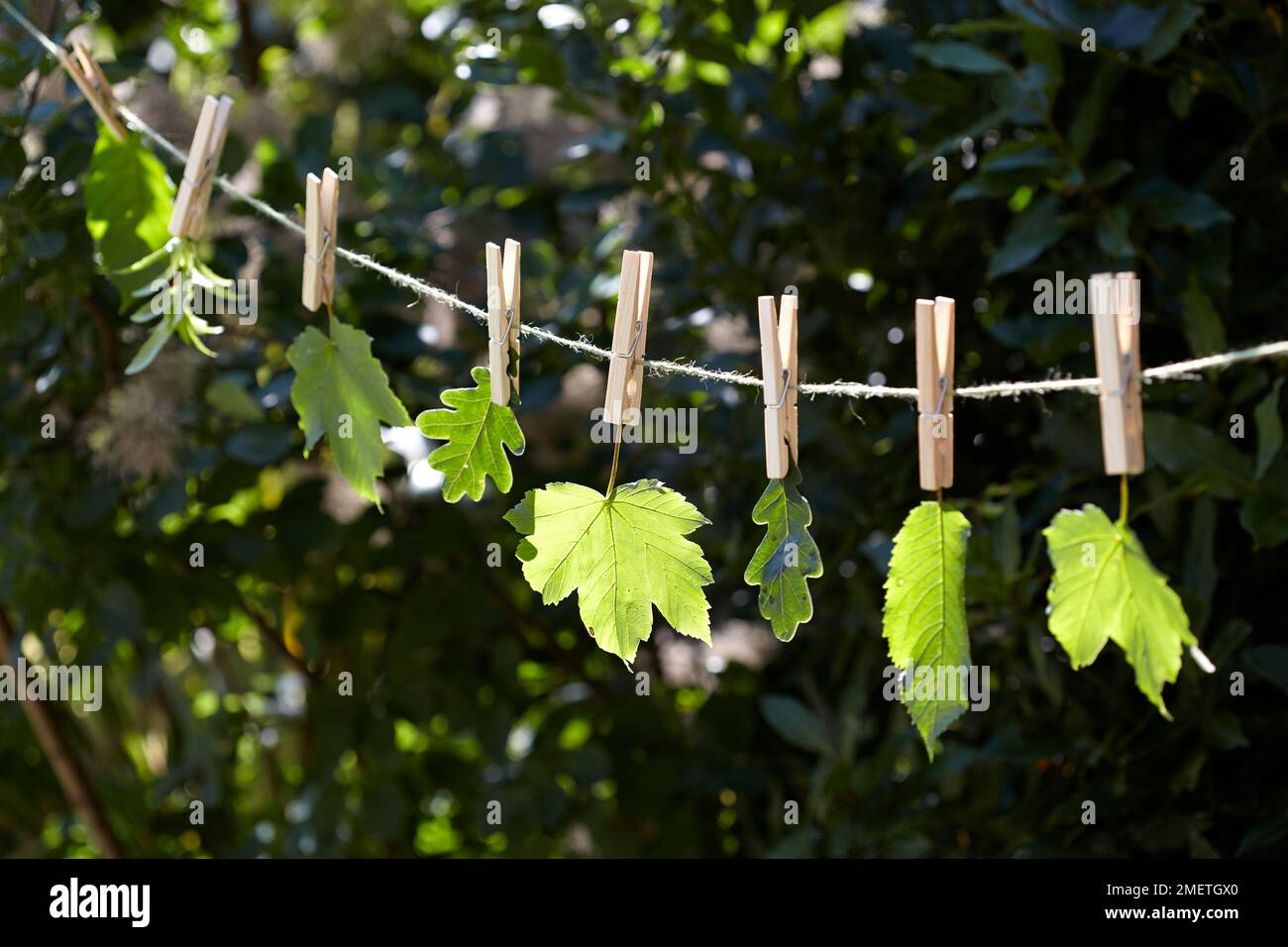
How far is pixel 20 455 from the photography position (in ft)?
3.13

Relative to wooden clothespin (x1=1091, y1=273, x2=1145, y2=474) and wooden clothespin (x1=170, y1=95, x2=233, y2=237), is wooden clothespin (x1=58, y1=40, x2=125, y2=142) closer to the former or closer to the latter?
wooden clothespin (x1=170, y1=95, x2=233, y2=237)

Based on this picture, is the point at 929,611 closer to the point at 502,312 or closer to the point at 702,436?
the point at 502,312

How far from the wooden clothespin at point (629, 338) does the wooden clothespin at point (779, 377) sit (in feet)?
0.17

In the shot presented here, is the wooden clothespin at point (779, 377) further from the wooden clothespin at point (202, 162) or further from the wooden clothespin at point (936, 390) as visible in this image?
the wooden clothespin at point (202, 162)


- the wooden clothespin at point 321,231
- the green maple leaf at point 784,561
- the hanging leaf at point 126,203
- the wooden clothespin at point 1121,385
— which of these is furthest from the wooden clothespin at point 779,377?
the hanging leaf at point 126,203

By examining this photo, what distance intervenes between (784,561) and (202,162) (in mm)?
351

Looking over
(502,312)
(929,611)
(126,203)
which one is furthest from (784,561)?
(126,203)

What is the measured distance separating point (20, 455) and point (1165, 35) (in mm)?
885

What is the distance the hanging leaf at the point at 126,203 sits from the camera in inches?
26.6

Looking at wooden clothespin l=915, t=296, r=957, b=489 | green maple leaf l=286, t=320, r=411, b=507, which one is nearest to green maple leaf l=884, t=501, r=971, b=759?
wooden clothespin l=915, t=296, r=957, b=489

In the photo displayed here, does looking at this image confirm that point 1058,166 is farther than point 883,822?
No

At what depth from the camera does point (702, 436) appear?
100 centimetres
